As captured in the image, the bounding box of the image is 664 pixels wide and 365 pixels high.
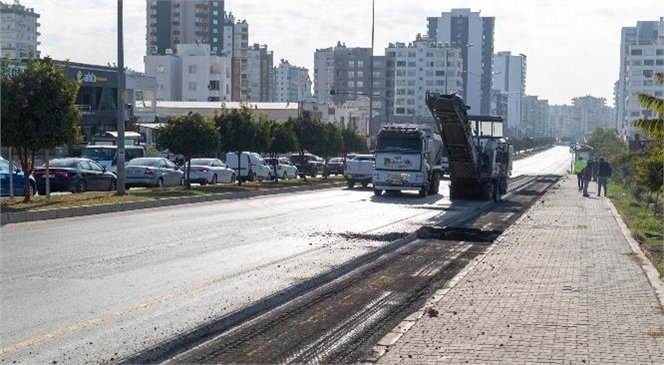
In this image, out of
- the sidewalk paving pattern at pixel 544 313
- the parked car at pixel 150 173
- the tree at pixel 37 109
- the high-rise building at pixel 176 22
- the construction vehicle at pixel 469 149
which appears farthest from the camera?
the high-rise building at pixel 176 22

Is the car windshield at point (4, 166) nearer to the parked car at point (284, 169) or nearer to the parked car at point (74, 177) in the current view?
the parked car at point (74, 177)

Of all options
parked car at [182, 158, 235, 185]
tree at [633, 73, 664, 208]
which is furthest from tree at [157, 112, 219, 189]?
tree at [633, 73, 664, 208]

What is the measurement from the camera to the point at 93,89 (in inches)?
2913

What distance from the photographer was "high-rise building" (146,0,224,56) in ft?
573

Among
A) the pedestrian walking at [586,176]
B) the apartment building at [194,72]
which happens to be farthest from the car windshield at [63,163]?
the apartment building at [194,72]

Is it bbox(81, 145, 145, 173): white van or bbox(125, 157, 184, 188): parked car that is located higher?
bbox(81, 145, 145, 173): white van

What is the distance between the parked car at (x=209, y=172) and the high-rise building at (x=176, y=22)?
12988 cm

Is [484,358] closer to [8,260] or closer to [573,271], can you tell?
[573,271]

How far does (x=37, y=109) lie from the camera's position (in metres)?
26.5

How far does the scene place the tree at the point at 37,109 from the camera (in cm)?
2617

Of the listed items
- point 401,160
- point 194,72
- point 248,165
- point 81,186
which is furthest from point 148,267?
point 194,72

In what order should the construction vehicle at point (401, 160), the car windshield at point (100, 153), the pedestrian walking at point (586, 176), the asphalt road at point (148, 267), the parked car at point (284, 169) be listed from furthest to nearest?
the parked car at point (284, 169), the pedestrian walking at point (586, 176), the car windshield at point (100, 153), the construction vehicle at point (401, 160), the asphalt road at point (148, 267)

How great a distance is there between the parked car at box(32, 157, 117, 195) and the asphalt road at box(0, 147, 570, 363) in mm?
5249

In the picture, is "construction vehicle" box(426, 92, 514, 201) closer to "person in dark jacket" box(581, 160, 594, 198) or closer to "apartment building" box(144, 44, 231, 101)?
"person in dark jacket" box(581, 160, 594, 198)
